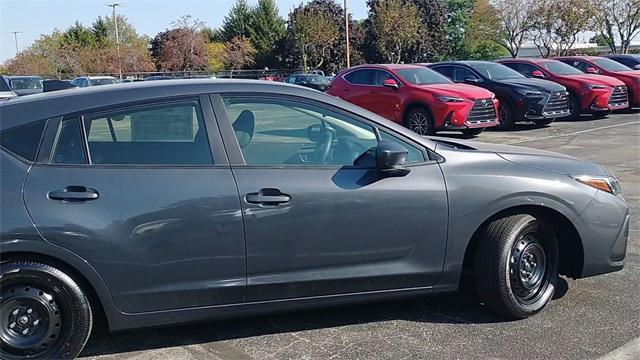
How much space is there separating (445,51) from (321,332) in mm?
60061

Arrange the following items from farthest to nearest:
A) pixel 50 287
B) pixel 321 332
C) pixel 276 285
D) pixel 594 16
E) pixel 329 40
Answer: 1. pixel 329 40
2. pixel 594 16
3. pixel 321 332
4. pixel 276 285
5. pixel 50 287

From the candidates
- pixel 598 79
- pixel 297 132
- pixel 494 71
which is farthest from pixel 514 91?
pixel 297 132

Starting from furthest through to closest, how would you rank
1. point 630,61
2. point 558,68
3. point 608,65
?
point 630,61 < point 608,65 < point 558,68

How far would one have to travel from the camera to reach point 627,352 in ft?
11.3

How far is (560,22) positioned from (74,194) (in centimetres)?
4486

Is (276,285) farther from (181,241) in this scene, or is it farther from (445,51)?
(445,51)

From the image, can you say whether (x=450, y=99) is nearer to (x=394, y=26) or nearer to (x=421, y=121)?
(x=421, y=121)

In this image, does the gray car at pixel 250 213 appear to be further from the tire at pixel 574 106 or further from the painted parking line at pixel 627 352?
the tire at pixel 574 106

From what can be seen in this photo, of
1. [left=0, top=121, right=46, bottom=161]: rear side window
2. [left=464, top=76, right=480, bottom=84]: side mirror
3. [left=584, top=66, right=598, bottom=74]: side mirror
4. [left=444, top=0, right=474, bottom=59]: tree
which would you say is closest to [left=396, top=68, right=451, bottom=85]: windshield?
[left=464, top=76, right=480, bottom=84]: side mirror

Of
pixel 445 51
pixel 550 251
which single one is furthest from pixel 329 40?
pixel 550 251

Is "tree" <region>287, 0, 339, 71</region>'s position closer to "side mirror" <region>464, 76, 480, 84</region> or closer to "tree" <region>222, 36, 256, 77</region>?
"tree" <region>222, 36, 256, 77</region>

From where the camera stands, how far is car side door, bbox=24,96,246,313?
3164 millimetres

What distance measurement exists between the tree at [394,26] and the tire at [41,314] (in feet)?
163

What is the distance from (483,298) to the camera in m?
3.85
